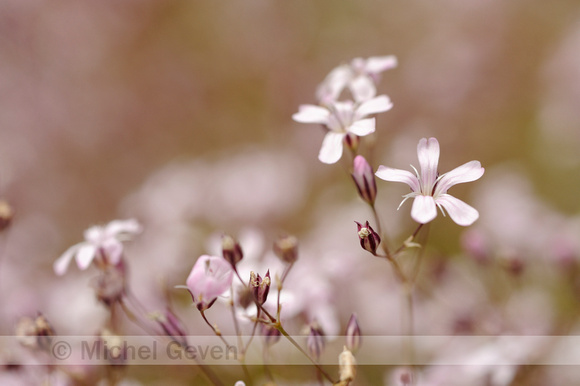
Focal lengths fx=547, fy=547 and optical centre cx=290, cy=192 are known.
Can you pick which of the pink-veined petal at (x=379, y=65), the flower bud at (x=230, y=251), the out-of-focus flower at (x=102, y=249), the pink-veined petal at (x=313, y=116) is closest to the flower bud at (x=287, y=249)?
the flower bud at (x=230, y=251)

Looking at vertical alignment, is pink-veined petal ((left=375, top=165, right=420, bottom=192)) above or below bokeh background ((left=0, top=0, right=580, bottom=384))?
below

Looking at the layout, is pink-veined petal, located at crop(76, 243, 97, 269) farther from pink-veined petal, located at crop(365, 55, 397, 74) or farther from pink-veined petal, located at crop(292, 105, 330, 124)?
pink-veined petal, located at crop(365, 55, 397, 74)

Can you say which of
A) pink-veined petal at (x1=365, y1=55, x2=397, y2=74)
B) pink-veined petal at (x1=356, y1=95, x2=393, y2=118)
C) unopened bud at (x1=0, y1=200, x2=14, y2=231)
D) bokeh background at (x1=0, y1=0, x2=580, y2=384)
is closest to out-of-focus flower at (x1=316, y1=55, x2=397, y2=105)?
pink-veined petal at (x1=365, y1=55, x2=397, y2=74)

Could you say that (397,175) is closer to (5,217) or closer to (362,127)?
(362,127)

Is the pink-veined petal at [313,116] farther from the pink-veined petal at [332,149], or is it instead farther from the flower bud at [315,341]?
the flower bud at [315,341]

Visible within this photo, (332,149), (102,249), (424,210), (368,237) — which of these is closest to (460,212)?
(424,210)
